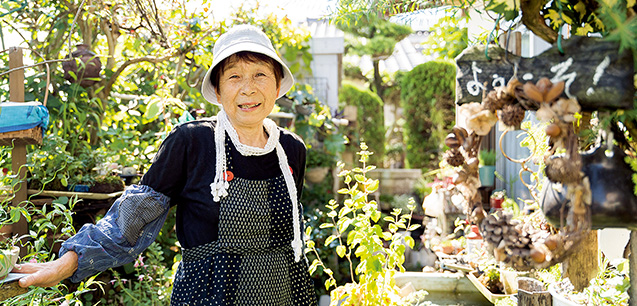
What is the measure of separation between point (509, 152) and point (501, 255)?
14.2 ft

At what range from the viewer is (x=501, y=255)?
2.86 ft

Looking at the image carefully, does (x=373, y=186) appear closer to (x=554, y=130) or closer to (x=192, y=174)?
(x=192, y=174)

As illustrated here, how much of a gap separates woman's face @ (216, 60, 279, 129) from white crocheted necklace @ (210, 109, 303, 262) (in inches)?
1.7

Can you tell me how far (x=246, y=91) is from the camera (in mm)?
1589

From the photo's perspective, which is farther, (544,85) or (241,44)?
(241,44)

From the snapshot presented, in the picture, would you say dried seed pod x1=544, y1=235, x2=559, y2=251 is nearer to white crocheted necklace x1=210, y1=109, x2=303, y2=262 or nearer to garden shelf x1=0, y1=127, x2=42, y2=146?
white crocheted necklace x1=210, y1=109, x2=303, y2=262

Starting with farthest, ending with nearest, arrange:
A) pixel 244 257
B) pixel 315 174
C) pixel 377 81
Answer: pixel 377 81
pixel 315 174
pixel 244 257

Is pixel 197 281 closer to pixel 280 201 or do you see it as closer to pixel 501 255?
pixel 280 201

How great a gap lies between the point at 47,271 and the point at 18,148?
1.06 meters

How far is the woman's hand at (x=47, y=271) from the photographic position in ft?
4.26

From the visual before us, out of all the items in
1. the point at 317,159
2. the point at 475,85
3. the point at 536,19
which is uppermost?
the point at 536,19

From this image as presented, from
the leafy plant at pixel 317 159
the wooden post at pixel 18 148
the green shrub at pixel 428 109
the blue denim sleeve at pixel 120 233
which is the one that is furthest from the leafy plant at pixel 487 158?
the blue denim sleeve at pixel 120 233

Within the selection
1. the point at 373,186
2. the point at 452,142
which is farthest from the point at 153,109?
the point at 452,142

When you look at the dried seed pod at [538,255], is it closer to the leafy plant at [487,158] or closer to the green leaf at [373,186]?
the green leaf at [373,186]
